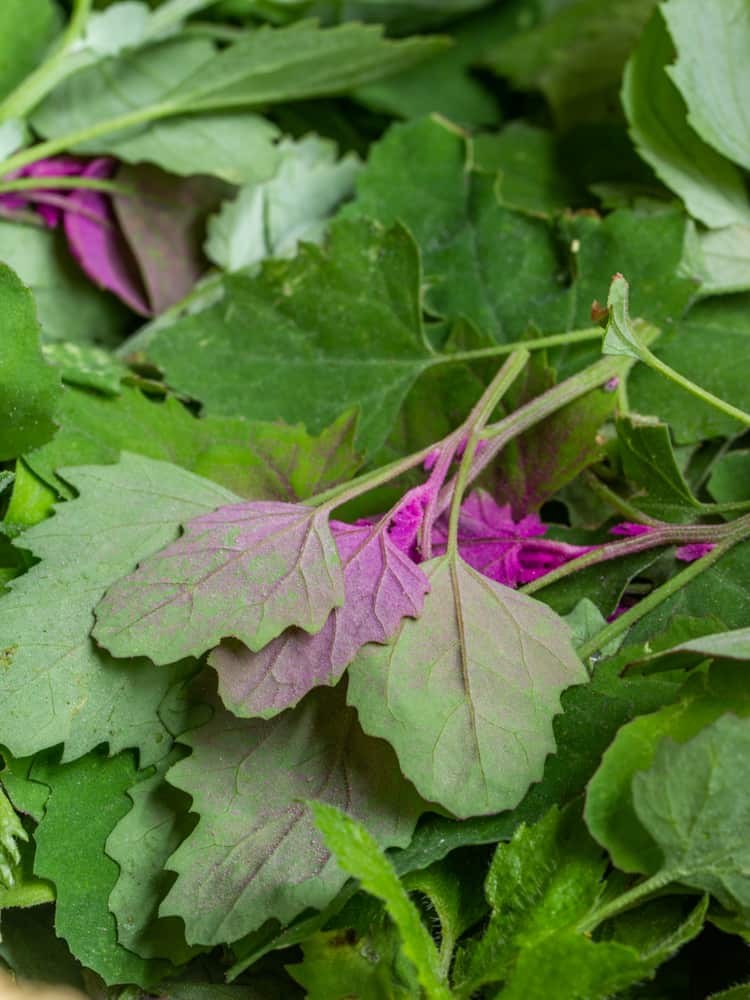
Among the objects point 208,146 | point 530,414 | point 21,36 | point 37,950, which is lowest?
point 37,950

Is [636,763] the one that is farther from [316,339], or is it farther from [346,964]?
[316,339]

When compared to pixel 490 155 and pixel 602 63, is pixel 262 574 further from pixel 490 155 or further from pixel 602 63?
pixel 602 63

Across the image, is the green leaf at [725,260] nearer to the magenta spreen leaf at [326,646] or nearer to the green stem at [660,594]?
the green stem at [660,594]

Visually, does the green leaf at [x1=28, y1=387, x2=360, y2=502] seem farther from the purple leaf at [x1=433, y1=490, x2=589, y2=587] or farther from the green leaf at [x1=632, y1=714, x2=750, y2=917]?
the green leaf at [x1=632, y1=714, x2=750, y2=917]

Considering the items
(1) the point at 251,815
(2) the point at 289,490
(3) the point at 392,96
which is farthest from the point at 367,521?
(3) the point at 392,96

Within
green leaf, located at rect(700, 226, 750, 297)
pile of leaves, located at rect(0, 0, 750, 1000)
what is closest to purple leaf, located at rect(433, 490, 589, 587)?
pile of leaves, located at rect(0, 0, 750, 1000)

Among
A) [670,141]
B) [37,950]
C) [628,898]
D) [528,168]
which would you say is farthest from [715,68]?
[37,950]

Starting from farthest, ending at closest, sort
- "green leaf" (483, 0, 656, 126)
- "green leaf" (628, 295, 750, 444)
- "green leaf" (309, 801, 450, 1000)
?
"green leaf" (483, 0, 656, 126) → "green leaf" (628, 295, 750, 444) → "green leaf" (309, 801, 450, 1000)
